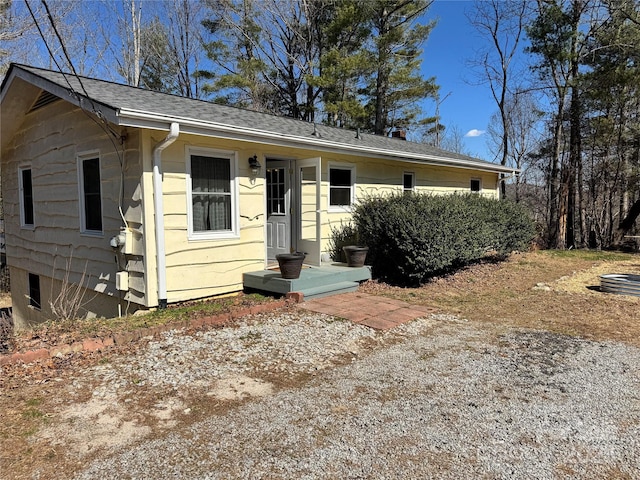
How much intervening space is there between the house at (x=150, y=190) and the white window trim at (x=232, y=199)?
2cm

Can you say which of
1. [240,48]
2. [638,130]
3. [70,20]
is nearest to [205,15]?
[240,48]

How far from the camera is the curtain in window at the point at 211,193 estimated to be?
6.19 meters

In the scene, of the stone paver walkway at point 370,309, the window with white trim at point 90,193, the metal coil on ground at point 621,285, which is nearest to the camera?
the stone paver walkway at point 370,309

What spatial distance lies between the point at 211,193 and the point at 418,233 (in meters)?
3.70

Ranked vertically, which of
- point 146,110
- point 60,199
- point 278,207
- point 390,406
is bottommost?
point 390,406

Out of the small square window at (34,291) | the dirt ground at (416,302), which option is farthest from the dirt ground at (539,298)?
the small square window at (34,291)

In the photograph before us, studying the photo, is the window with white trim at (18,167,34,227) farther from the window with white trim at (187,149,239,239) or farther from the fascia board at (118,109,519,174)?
the fascia board at (118,109,519,174)

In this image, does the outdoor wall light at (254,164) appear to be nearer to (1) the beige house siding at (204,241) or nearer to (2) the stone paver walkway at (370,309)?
(1) the beige house siding at (204,241)

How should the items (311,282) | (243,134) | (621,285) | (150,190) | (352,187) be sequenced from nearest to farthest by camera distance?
1. (150,190)
2. (243,134)
3. (311,282)
4. (621,285)
5. (352,187)

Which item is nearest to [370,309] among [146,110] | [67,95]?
[146,110]

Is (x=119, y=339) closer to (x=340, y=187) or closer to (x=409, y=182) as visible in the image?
(x=340, y=187)

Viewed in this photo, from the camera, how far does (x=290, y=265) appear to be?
641 cm

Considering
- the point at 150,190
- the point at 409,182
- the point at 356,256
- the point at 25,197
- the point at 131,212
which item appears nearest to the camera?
the point at 150,190

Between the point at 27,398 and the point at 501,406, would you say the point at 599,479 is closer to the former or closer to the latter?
the point at 501,406
